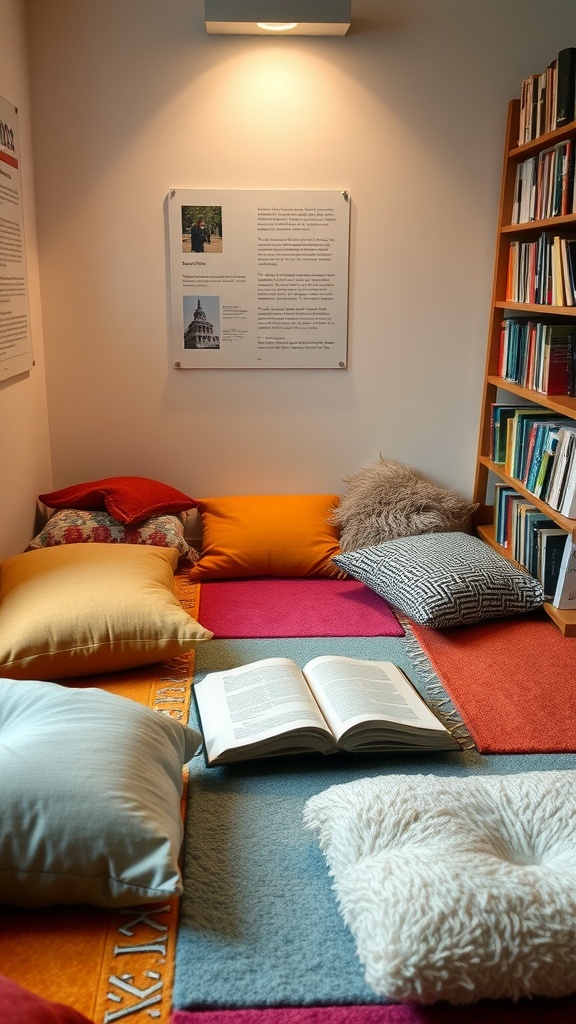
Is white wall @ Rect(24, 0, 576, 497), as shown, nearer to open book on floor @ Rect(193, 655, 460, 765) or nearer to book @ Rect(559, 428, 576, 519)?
book @ Rect(559, 428, 576, 519)

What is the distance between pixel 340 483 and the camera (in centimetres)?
342

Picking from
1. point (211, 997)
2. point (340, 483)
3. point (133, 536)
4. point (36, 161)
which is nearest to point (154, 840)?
point (211, 997)

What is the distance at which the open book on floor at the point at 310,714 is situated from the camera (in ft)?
5.78

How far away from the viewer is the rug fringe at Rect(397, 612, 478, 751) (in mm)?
1950

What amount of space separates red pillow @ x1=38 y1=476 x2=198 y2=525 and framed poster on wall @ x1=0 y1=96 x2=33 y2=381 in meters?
0.46

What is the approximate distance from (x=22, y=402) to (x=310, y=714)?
166 cm

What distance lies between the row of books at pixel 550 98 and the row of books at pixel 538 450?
923 millimetres

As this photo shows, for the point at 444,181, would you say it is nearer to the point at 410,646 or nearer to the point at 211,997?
the point at 410,646

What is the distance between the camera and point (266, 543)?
3.04m

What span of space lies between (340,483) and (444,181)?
1.19m

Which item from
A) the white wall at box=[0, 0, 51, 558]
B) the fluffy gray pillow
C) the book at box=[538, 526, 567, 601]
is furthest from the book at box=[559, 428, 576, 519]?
the white wall at box=[0, 0, 51, 558]

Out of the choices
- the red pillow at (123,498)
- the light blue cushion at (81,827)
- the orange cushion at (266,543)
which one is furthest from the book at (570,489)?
the light blue cushion at (81,827)

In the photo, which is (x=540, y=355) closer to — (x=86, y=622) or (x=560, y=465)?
(x=560, y=465)

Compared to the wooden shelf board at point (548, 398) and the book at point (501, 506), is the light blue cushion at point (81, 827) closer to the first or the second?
the wooden shelf board at point (548, 398)
